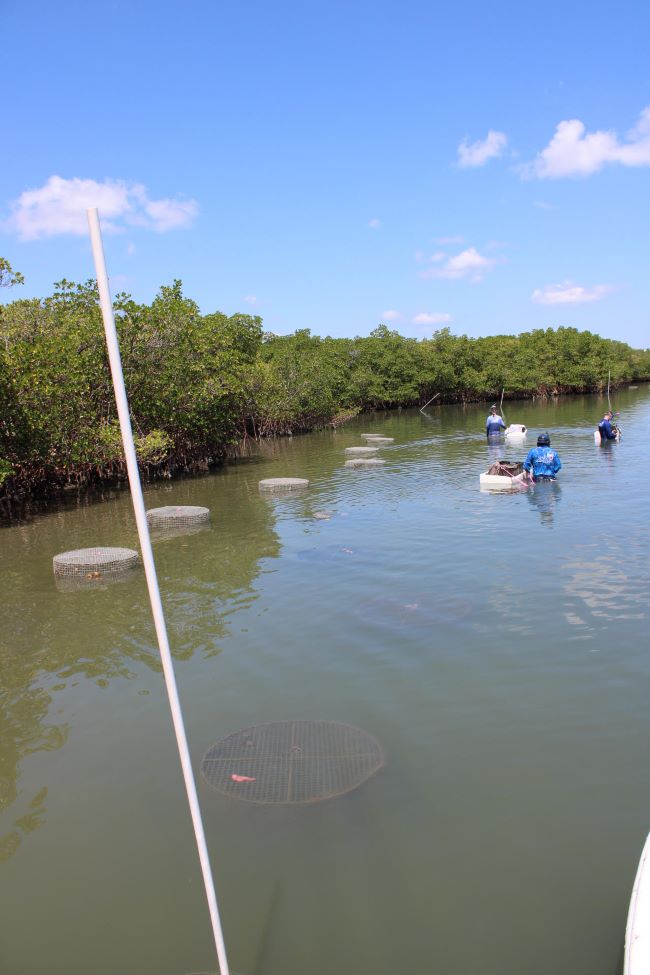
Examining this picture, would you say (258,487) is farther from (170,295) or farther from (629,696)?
(629,696)

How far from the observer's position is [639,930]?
330cm

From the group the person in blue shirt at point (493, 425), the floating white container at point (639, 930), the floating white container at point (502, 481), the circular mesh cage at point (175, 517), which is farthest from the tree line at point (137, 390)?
the floating white container at point (639, 930)

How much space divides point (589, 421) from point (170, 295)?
937 inches

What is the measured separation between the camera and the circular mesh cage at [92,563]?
40.5 ft

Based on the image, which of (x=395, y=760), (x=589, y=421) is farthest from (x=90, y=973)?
(x=589, y=421)

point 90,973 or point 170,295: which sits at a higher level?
point 170,295

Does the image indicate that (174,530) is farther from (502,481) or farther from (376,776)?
(376,776)

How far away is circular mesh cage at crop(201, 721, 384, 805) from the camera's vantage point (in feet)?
18.0

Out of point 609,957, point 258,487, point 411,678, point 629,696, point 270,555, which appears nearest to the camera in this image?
point 609,957

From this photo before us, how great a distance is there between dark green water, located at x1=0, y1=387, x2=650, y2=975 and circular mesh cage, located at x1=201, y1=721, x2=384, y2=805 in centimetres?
13

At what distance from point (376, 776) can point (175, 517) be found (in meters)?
11.2

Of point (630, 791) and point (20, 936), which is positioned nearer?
point (20, 936)

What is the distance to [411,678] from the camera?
7.38m

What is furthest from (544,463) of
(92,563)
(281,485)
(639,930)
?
(639,930)
